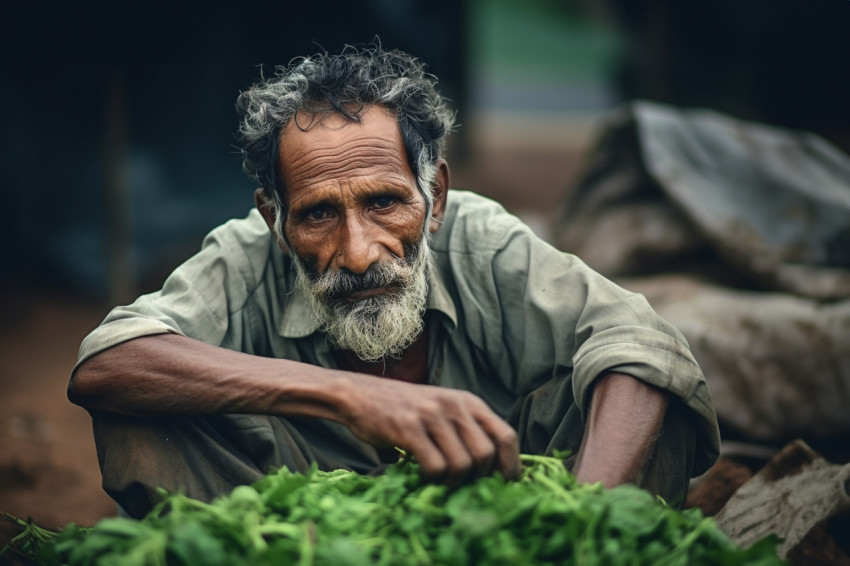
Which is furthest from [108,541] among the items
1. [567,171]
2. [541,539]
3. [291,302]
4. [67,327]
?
[567,171]

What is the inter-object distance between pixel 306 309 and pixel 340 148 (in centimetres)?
64

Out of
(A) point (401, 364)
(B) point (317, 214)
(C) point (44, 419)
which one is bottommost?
(C) point (44, 419)

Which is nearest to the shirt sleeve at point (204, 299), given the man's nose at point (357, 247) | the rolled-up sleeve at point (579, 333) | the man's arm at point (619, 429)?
the man's nose at point (357, 247)

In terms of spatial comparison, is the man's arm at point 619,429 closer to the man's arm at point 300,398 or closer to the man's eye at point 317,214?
the man's arm at point 300,398

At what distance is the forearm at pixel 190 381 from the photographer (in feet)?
7.66

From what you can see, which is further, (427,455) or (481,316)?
(481,316)

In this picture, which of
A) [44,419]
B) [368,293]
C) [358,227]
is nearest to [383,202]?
[358,227]

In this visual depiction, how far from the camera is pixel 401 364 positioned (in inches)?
125

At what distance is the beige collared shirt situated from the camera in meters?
2.49

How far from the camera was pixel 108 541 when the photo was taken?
5.87 feet

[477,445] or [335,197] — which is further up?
[335,197]

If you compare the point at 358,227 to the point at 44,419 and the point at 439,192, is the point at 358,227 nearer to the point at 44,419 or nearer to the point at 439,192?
the point at 439,192

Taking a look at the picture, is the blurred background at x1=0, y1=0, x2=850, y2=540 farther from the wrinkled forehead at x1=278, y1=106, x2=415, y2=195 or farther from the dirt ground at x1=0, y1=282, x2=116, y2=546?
the wrinkled forehead at x1=278, y1=106, x2=415, y2=195

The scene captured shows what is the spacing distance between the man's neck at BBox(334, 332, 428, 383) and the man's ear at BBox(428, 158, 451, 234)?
45cm
